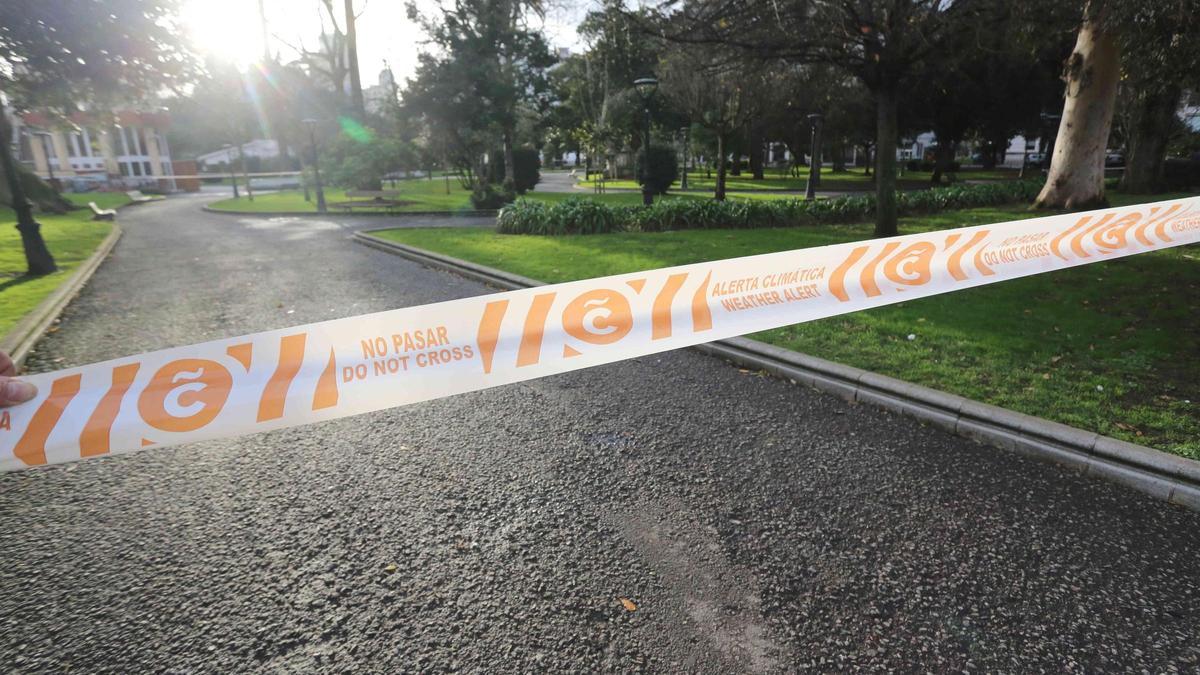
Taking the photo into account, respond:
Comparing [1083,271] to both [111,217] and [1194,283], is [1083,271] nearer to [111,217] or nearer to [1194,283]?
[1194,283]

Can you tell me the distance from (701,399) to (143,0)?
66.6ft

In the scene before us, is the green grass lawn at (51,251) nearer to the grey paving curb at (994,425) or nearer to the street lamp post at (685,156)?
the grey paving curb at (994,425)

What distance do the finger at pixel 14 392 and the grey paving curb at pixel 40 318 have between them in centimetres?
433

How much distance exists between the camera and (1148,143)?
1977 centimetres

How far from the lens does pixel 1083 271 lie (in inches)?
330

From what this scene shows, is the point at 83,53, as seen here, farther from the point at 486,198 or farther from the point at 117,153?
the point at 117,153

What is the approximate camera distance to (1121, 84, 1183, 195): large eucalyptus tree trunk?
18.9m

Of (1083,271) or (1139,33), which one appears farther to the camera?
(1083,271)

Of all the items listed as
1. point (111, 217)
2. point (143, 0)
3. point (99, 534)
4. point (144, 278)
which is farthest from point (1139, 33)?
point (111, 217)

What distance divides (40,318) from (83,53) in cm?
1285

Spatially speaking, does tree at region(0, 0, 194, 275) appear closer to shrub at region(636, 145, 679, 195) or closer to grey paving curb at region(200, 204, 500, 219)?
grey paving curb at region(200, 204, 500, 219)

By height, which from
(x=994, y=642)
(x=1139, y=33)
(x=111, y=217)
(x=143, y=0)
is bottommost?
(x=994, y=642)

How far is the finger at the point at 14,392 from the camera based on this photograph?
2416mm

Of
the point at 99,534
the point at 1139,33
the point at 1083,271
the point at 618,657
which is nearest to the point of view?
the point at 618,657
